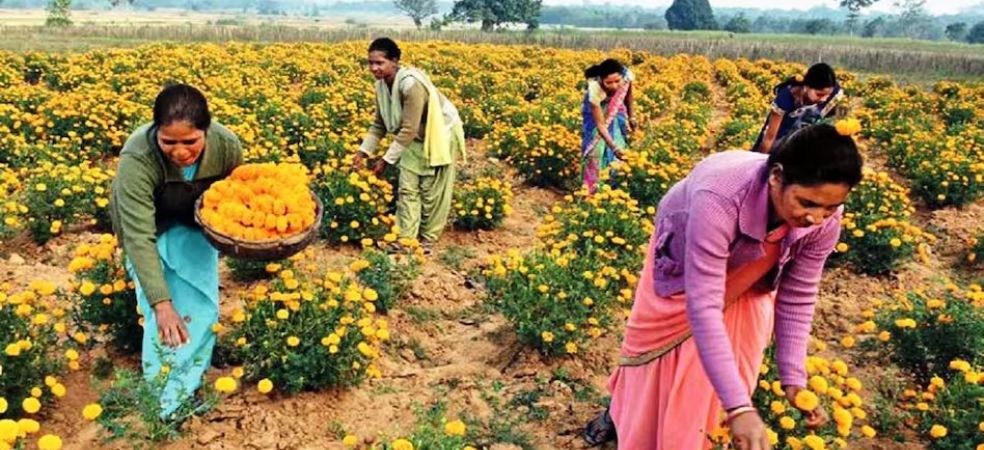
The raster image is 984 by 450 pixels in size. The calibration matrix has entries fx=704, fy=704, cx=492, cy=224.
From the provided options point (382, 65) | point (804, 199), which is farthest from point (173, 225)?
point (804, 199)

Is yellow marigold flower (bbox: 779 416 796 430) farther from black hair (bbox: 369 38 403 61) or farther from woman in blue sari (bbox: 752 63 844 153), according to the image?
black hair (bbox: 369 38 403 61)

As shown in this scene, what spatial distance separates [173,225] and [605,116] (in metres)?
4.03

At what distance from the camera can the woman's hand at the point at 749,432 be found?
1825 millimetres

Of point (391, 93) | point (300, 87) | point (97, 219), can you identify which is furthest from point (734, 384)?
point (300, 87)

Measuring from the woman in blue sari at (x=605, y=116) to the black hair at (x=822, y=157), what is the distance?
4.29 m

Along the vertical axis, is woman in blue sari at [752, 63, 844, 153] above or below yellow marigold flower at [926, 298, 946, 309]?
above

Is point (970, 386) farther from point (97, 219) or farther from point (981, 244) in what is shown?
point (97, 219)

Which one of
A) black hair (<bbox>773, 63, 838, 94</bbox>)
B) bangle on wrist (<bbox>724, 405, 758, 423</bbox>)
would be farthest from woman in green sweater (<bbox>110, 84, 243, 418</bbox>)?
black hair (<bbox>773, 63, 838, 94</bbox>)

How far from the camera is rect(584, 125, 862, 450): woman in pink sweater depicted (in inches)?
69.1

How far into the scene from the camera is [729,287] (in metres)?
2.23

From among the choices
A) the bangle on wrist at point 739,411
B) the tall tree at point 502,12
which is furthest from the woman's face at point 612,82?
the tall tree at point 502,12

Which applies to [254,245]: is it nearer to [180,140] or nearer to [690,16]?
[180,140]

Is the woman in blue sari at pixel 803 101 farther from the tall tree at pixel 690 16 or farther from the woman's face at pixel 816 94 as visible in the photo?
the tall tree at pixel 690 16

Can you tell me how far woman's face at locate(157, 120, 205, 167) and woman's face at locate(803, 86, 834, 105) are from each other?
4054 mm
